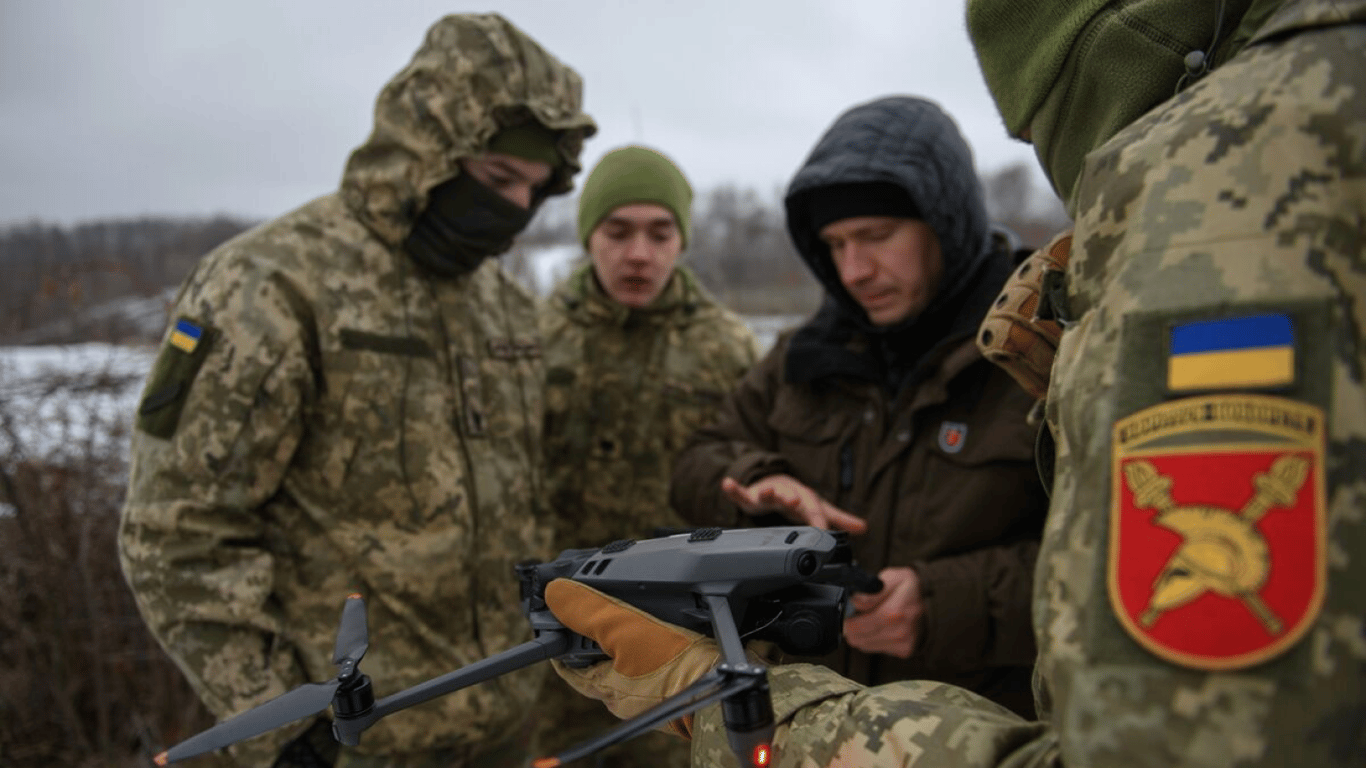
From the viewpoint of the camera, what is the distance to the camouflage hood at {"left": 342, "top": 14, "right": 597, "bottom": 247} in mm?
2508

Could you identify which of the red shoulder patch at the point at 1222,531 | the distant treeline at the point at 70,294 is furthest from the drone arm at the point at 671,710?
the distant treeline at the point at 70,294

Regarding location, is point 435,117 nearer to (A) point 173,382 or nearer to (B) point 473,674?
(A) point 173,382

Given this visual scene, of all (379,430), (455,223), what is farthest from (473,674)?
(455,223)

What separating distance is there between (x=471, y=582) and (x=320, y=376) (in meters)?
0.79

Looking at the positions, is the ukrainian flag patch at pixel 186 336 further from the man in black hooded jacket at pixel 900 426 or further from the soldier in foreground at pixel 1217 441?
the soldier in foreground at pixel 1217 441

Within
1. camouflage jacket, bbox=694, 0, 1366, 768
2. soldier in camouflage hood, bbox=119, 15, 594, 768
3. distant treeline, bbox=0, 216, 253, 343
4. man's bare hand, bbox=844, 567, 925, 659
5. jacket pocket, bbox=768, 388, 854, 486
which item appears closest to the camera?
camouflage jacket, bbox=694, 0, 1366, 768

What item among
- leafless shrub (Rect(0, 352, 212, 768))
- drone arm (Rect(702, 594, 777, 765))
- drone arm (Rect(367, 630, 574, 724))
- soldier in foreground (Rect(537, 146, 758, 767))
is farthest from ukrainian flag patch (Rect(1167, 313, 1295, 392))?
leafless shrub (Rect(0, 352, 212, 768))

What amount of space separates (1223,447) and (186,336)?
2267 millimetres

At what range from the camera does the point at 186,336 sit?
209 cm

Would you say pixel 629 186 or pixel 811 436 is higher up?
pixel 629 186

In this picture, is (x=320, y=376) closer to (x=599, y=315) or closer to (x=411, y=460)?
(x=411, y=460)

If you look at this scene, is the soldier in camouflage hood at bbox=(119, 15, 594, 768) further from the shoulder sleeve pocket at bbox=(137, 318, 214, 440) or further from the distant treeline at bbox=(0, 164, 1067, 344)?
the distant treeline at bbox=(0, 164, 1067, 344)

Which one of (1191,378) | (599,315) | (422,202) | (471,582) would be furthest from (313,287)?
(1191,378)

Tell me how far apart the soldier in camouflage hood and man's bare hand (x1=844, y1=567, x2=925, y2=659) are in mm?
1226
